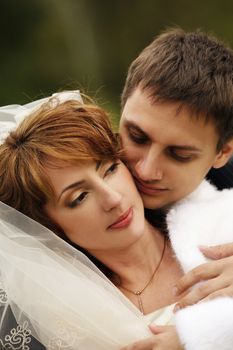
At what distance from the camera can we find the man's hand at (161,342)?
1.66m

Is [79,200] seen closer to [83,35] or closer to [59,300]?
[59,300]

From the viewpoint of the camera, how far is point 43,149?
1847 millimetres

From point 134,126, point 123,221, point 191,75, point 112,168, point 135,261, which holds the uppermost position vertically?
point 191,75

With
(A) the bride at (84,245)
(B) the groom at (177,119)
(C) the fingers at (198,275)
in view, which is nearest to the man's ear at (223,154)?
(B) the groom at (177,119)

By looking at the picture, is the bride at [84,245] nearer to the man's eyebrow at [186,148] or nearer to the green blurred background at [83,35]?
the man's eyebrow at [186,148]

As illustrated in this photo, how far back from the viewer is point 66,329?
1.68 metres

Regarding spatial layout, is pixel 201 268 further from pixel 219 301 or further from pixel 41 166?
pixel 41 166

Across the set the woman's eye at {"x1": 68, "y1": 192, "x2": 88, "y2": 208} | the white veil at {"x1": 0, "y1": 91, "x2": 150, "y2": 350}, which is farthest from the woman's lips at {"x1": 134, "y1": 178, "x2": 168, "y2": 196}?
the white veil at {"x1": 0, "y1": 91, "x2": 150, "y2": 350}

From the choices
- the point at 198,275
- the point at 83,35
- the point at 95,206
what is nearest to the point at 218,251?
the point at 198,275

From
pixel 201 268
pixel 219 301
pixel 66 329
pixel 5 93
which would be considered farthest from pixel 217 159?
pixel 5 93

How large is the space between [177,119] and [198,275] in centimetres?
51

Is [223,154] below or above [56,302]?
above

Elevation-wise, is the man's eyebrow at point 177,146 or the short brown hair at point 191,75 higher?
the short brown hair at point 191,75

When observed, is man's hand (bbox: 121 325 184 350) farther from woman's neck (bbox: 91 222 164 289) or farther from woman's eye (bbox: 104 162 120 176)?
woman's eye (bbox: 104 162 120 176)
